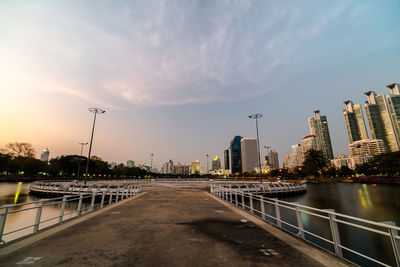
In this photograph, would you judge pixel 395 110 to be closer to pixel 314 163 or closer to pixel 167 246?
pixel 314 163

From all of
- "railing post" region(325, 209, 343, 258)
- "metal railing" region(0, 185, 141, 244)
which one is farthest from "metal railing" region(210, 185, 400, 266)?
"metal railing" region(0, 185, 141, 244)

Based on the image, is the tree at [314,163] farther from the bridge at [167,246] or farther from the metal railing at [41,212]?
the bridge at [167,246]

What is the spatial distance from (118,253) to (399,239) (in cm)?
657

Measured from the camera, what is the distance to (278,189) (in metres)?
36.3

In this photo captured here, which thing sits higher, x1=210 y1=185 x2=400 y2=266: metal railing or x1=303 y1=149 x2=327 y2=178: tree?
x1=303 y1=149 x2=327 y2=178: tree

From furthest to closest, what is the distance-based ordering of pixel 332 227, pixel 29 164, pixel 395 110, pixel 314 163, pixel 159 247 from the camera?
pixel 395 110
pixel 314 163
pixel 29 164
pixel 159 247
pixel 332 227

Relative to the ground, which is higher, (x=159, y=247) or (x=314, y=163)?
(x=314, y=163)

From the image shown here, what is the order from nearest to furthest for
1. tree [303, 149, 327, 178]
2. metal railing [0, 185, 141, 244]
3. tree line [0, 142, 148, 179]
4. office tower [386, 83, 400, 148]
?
1. metal railing [0, 185, 141, 244]
2. tree line [0, 142, 148, 179]
3. tree [303, 149, 327, 178]
4. office tower [386, 83, 400, 148]

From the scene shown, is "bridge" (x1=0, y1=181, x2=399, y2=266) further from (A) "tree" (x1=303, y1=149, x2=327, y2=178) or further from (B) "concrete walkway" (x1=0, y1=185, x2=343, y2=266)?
(A) "tree" (x1=303, y1=149, x2=327, y2=178)

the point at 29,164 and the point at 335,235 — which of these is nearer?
the point at 335,235

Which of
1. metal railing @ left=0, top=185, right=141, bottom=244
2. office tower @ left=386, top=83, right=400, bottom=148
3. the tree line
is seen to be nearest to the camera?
metal railing @ left=0, top=185, right=141, bottom=244

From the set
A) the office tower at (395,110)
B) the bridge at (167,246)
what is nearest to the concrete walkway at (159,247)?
the bridge at (167,246)

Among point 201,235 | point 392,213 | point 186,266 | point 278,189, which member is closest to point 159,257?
point 186,266

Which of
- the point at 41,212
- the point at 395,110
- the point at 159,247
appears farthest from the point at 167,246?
the point at 395,110
